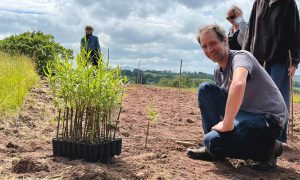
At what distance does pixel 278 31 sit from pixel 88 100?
2012mm

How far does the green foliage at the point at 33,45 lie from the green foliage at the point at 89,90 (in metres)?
12.7

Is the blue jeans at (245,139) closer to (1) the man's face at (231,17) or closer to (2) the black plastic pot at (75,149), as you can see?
(2) the black plastic pot at (75,149)

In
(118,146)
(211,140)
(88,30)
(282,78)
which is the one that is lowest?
(118,146)

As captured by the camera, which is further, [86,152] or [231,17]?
[231,17]

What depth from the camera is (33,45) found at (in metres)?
16.9

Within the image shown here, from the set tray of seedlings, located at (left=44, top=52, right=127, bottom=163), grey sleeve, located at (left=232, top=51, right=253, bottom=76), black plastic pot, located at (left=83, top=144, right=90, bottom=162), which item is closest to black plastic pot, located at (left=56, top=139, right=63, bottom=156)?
tray of seedlings, located at (left=44, top=52, right=127, bottom=163)

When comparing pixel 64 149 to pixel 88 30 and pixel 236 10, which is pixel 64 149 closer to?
pixel 236 10

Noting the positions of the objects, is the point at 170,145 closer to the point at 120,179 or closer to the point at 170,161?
the point at 170,161

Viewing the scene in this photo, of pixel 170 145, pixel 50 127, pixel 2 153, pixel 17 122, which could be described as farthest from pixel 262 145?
pixel 17 122

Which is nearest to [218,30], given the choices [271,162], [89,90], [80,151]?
[89,90]

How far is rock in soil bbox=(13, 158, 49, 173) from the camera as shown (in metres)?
2.89

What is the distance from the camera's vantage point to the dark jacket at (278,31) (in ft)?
13.1

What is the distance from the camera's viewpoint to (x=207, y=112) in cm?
353

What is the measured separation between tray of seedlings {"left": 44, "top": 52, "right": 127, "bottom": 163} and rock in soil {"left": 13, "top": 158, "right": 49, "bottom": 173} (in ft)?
1.39
